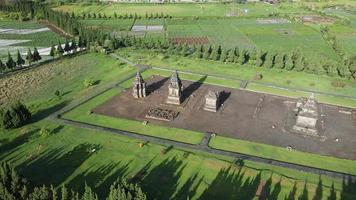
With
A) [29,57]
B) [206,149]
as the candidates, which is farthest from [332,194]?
[29,57]

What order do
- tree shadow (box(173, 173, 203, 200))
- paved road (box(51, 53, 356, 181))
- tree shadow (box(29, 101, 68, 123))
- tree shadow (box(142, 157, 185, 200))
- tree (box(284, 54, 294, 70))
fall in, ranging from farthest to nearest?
1. tree (box(284, 54, 294, 70))
2. tree shadow (box(29, 101, 68, 123))
3. paved road (box(51, 53, 356, 181))
4. tree shadow (box(142, 157, 185, 200))
5. tree shadow (box(173, 173, 203, 200))

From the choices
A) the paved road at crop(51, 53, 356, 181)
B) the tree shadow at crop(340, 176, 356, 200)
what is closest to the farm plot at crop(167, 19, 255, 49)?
the paved road at crop(51, 53, 356, 181)

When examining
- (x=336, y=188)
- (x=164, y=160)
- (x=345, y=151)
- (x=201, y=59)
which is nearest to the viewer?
(x=336, y=188)

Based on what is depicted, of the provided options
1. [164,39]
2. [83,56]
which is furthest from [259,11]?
[83,56]

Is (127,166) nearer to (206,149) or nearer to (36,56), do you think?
(206,149)

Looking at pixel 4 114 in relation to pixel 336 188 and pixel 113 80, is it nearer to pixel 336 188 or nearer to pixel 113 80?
pixel 113 80

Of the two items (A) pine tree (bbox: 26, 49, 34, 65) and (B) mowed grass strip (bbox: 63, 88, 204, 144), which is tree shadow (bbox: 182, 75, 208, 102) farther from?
(A) pine tree (bbox: 26, 49, 34, 65)
